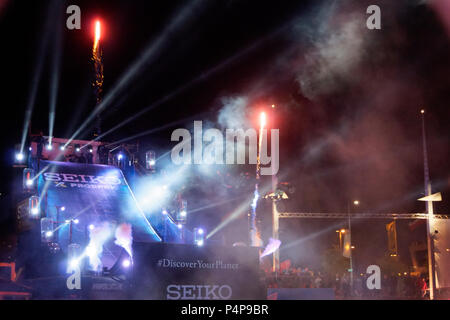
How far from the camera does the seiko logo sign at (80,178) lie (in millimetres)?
19156

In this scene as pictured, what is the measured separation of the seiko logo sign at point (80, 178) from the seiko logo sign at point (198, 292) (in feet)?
56.6

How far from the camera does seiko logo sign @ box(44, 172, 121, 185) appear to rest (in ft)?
62.8

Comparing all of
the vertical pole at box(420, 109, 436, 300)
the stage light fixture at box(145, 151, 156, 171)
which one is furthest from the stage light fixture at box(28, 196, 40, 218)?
the vertical pole at box(420, 109, 436, 300)

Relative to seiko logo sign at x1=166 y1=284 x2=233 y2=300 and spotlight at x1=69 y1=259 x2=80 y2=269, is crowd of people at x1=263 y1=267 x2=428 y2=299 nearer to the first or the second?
spotlight at x1=69 y1=259 x2=80 y2=269

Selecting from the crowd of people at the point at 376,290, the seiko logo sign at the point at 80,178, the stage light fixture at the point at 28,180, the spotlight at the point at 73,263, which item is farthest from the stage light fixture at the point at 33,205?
the crowd of people at the point at 376,290

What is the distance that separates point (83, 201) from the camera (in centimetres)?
1912

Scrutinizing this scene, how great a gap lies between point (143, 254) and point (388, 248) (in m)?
28.9

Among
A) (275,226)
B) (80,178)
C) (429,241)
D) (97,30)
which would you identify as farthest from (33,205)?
(429,241)

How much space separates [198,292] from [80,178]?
59.0ft

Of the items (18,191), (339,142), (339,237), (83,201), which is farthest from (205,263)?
(339,237)

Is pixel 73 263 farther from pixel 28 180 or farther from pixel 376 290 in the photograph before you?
pixel 376 290

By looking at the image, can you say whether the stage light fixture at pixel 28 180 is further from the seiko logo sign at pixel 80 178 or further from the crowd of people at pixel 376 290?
the crowd of people at pixel 376 290

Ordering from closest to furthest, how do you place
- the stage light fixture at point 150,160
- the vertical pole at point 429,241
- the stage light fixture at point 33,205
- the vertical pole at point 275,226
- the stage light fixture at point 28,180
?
the stage light fixture at point 28,180
the stage light fixture at point 33,205
the vertical pole at point 429,241
the vertical pole at point 275,226
the stage light fixture at point 150,160

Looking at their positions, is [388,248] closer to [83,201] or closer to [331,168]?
[331,168]
